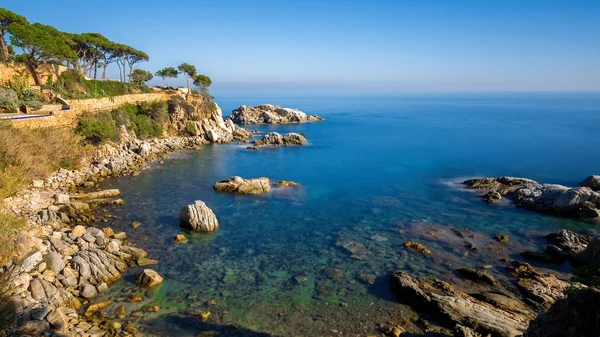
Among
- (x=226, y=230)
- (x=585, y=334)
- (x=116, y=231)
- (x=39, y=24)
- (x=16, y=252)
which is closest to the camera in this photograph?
(x=585, y=334)

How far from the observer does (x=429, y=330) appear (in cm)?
1559

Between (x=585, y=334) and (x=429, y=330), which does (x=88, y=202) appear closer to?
(x=429, y=330)

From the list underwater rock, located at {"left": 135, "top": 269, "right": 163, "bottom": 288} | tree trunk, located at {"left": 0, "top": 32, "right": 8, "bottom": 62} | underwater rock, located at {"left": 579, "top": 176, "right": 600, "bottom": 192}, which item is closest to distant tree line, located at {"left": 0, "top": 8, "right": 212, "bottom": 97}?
tree trunk, located at {"left": 0, "top": 32, "right": 8, "bottom": 62}

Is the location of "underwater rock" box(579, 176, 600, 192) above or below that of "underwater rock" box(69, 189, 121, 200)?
above

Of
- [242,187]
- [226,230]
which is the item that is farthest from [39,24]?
[226,230]

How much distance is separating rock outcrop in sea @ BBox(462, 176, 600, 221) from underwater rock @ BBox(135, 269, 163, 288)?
30219 mm

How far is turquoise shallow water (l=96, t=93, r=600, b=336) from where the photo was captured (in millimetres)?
17016

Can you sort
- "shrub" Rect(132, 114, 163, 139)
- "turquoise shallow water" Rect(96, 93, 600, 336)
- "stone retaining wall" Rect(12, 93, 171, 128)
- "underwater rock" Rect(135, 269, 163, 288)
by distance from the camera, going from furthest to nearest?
"shrub" Rect(132, 114, 163, 139), "stone retaining wall" Rect(12, 93, 171, 128), "underwater rock" Rect(135, 269, 163, 288), "turquoise shallow water" Rect(96, 93, 600, 336)

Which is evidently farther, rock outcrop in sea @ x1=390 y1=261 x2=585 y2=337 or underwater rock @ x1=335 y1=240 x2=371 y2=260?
underwater rock @ x1=335 y1=240 x2=371 y2=260

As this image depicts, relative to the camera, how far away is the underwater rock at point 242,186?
35938 mm

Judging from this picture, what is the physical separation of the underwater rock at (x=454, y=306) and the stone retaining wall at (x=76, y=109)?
118 ft

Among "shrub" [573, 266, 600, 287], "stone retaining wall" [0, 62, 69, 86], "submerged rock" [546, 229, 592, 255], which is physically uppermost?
"stone retaining wall" [0, 62, 69, 86]

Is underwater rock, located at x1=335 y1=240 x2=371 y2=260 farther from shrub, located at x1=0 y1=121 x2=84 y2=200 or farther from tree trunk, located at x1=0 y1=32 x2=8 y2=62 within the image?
tree trunk, located at x1=0 y1=32 x2=8 y2=62

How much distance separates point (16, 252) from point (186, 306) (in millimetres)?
8216
